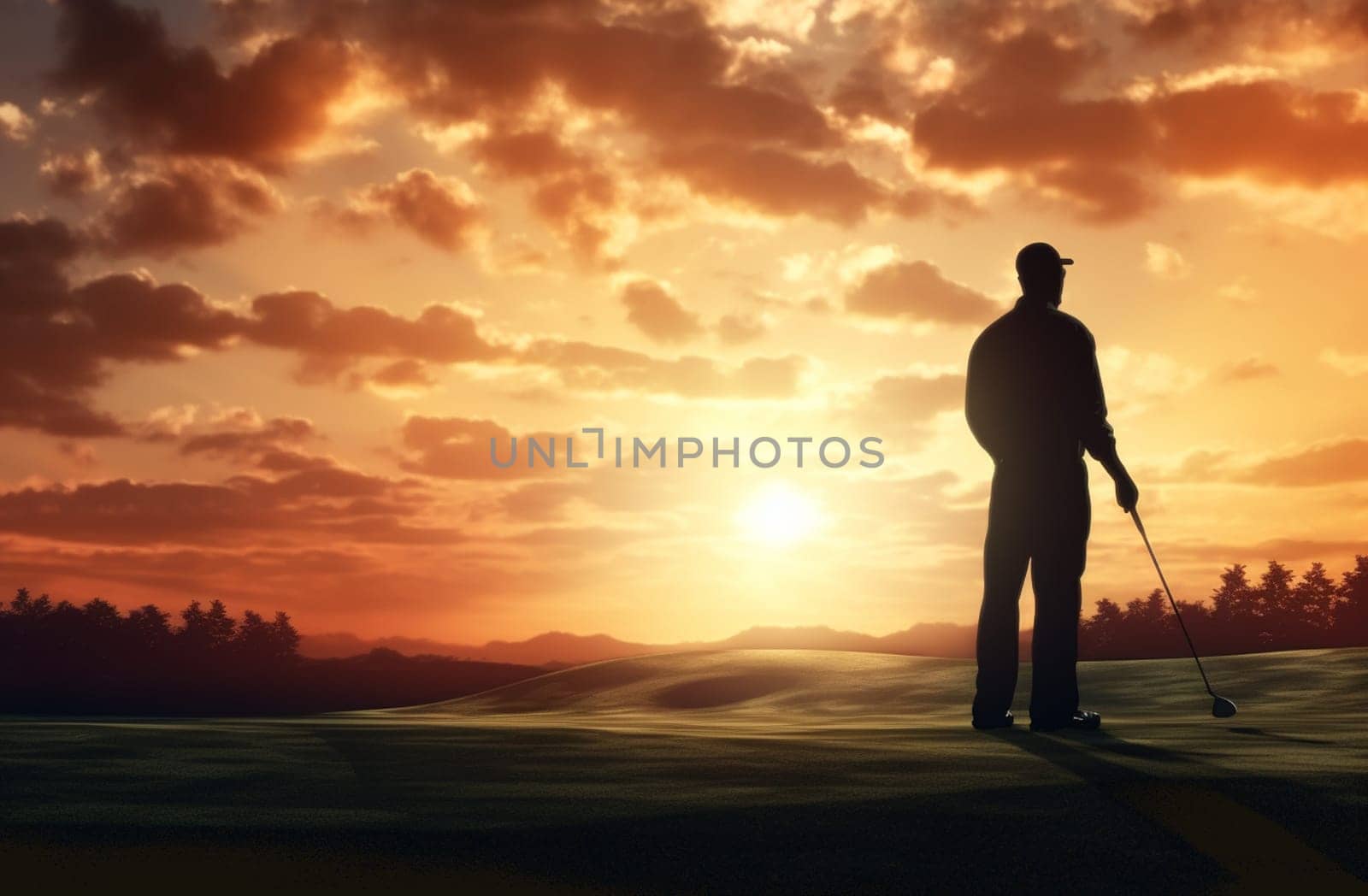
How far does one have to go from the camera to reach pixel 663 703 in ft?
66.1

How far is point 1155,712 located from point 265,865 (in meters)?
11.9

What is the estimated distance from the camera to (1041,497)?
1039 cm

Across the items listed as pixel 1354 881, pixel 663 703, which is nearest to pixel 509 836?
pixel 1354 881

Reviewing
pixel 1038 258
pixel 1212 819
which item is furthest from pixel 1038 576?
pixel 1212 819

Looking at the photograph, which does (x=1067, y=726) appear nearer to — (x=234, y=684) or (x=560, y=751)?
(x=560, y=751)

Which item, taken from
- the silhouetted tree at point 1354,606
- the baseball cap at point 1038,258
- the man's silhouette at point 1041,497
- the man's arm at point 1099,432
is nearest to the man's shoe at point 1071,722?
the man's silhouette at point 1041,497

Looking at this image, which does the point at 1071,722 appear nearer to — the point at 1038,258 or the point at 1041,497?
the point at 1041,497

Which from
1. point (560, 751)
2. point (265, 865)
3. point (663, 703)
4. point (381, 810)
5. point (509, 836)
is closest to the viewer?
point (265, 865)

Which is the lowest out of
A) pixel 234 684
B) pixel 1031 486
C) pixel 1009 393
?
pixel 234 684

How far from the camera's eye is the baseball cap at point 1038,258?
35.3 ft

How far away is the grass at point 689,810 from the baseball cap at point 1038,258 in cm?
402

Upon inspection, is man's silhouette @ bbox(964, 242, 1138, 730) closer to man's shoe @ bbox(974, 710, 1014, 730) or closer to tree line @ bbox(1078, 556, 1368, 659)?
man's shoe @ bbox(974, 710, 1014, 730)

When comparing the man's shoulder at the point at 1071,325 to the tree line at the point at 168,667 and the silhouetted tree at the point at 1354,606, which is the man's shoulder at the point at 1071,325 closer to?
the tree line at the point at 168,667

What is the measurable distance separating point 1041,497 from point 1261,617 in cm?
4612
